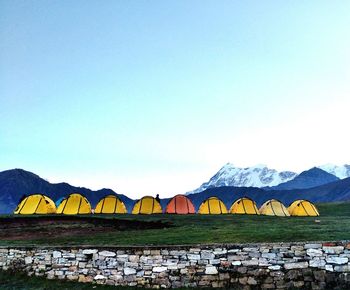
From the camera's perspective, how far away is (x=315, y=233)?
653 inches

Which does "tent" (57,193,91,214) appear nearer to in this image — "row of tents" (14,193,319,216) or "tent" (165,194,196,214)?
"row of tents" (14,193,319,216)

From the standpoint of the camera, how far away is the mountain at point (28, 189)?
121 meters

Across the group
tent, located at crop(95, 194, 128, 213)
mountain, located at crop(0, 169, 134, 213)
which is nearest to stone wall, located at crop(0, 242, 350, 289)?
tent, located at crop(95, 194, 128, 213)

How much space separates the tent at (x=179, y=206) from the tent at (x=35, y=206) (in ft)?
A: 40.1

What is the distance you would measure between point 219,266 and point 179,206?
2627cm

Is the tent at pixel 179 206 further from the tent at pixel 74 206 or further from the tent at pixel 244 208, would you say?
the tent at pixel 74 206

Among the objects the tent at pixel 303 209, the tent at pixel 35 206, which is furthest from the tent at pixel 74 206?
the tent at pixel 303 209

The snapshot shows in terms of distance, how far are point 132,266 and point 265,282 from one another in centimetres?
520

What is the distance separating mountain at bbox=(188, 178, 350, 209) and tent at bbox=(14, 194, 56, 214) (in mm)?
111982

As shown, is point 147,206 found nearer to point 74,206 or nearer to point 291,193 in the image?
point 74,206

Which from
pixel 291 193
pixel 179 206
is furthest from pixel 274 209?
pixel 291 193

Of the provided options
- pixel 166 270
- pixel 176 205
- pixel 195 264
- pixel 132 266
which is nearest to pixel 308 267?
pixel 195 264

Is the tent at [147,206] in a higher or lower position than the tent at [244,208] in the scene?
higher

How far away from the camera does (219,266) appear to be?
14.1 meters
